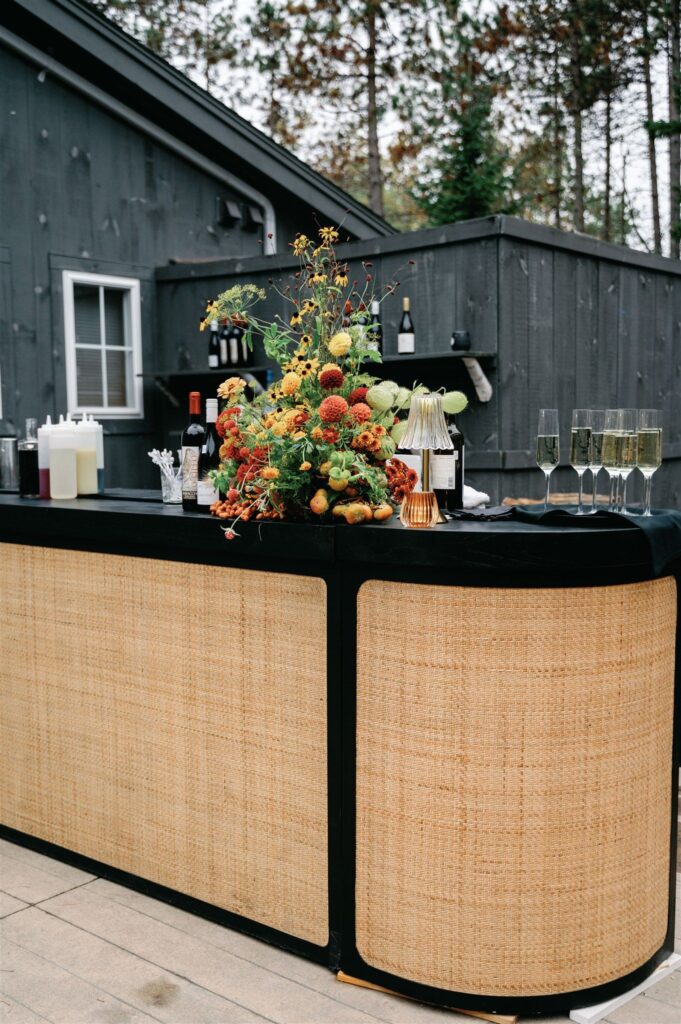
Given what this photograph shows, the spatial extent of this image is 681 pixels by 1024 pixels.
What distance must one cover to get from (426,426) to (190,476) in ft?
2.58

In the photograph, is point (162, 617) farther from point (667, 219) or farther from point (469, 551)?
point (667, 219)

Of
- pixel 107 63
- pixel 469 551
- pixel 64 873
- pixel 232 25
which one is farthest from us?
pixel 232 25

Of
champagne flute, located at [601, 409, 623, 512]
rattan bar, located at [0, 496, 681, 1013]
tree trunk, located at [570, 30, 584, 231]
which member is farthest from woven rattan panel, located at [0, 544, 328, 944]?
tree trunk, located at [570, 30, 584, 231]

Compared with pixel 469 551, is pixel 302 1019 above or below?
below

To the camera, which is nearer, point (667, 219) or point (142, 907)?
point (142, 907)

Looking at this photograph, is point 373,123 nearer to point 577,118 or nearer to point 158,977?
point 577,118

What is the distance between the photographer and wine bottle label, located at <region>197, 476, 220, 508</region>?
110 inches

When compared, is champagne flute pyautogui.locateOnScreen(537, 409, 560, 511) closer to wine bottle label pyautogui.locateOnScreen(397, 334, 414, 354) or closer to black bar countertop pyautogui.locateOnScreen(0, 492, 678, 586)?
black bar countertop pyautogui.locateOnScreen(0, 492, 678, 586)

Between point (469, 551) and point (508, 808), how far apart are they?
22.6 inches

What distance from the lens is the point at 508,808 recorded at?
7.29 ft

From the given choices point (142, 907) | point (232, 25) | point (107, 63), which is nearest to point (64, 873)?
point (142, 907)

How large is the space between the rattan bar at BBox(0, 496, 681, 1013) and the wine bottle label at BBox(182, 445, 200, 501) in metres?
0.19

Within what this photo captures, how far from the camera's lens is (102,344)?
287 inches

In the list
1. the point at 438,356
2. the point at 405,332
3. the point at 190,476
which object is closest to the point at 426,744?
the point at 190,476
